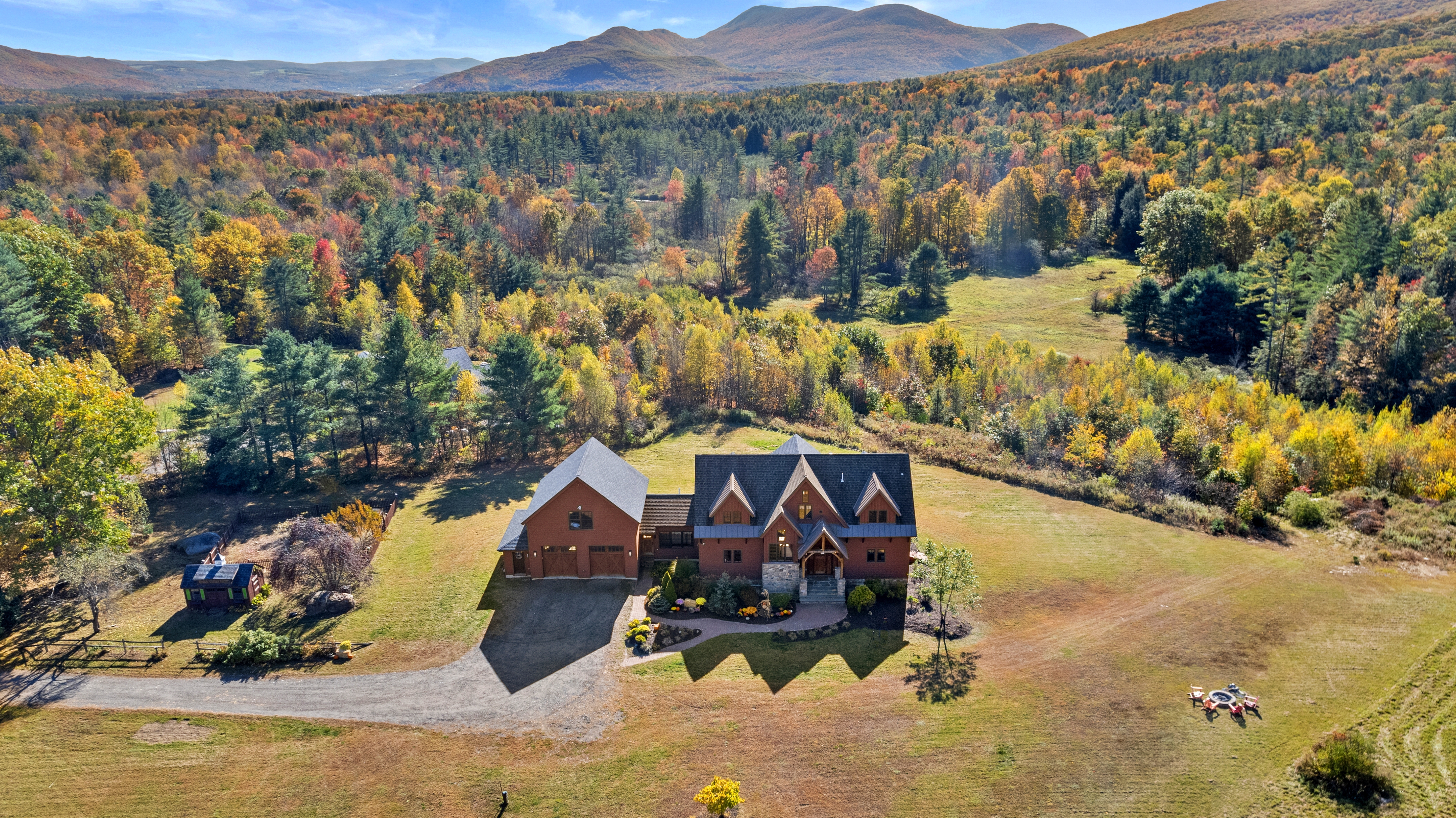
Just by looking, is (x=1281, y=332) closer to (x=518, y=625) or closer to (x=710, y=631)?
(x=710, y=631)

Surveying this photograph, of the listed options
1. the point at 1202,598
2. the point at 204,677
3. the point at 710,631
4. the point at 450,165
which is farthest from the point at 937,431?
the point at 450,165

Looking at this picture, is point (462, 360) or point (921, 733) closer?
point (921, 733)

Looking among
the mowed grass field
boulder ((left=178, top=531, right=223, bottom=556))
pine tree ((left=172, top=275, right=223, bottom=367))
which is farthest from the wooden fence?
pine tree ((left=172, top=275, right=223, bottom=367))

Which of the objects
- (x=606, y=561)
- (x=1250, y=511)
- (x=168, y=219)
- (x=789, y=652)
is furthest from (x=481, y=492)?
(x=168, y=219)

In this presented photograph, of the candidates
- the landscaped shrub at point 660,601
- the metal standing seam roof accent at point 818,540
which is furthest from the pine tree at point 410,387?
the metal standing seam roof accent at point 818,540

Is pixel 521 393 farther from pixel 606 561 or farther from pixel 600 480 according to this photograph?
pixel 606 561

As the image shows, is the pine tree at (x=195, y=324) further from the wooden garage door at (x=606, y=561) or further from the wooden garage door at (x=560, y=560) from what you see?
the wooden garage door at (x=606, y=561)
